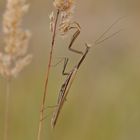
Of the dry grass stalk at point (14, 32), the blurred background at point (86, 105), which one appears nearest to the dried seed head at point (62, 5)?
the dry grass stalk at point (14, 32)

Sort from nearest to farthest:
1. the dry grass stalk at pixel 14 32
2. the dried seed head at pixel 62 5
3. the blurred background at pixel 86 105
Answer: the dried seed head at pixel 62 5, the dry grass stalk at pixel 14 32, the blurred background at pixel 86 105

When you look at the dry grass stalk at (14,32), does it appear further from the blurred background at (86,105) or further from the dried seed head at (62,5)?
the blurred background at (86,105)

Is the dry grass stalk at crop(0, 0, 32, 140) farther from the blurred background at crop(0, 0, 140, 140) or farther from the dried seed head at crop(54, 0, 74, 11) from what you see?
the blurred background at crop(0, 0, 140, 140)

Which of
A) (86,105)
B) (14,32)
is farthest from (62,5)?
(86,105)

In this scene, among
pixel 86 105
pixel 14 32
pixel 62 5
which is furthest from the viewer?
pixel 86 105

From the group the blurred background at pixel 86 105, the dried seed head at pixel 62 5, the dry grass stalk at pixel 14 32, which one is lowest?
the blurred background at pixel 86 105

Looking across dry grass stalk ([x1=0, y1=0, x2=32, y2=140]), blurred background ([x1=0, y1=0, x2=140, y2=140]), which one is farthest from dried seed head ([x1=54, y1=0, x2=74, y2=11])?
blurred background ([x1=0, y1=0, x2=140, y2=140])

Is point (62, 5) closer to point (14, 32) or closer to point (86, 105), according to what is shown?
point (14, 32)

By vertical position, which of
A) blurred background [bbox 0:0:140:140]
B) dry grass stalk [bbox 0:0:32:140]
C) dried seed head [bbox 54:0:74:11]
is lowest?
blurred background [bbox 0:0:140:140]

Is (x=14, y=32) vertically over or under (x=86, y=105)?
over

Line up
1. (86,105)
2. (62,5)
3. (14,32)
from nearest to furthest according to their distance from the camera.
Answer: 1. (62,5)
2. (14,32)
3. (86,105)

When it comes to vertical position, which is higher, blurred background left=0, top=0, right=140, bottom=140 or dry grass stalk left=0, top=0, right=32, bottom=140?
dry grass stalk left=0, top=0, right=32, bottom=140
